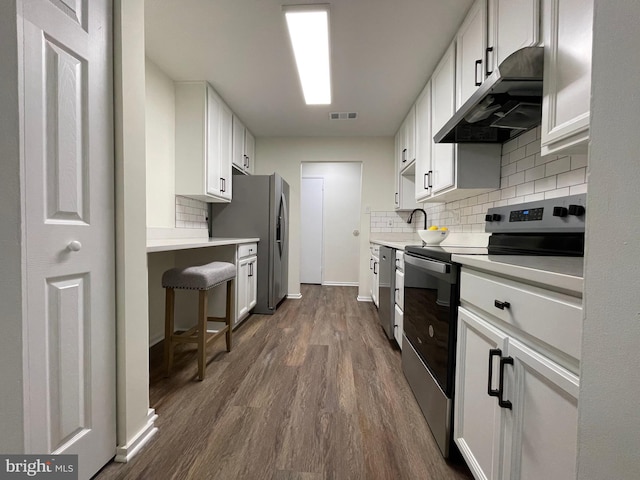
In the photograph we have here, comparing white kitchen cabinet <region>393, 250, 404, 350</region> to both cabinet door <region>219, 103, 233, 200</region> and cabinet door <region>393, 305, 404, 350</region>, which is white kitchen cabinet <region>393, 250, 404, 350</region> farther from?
cabinet door <region>219, 103, 233, 200</region>

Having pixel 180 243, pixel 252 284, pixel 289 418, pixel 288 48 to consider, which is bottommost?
pixel 289 418

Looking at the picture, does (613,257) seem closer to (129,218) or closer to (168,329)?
(129,218)

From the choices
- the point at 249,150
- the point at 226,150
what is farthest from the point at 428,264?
the point at 249,150

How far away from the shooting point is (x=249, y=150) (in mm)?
3633

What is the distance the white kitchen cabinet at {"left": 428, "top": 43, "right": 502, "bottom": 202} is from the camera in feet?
5.87

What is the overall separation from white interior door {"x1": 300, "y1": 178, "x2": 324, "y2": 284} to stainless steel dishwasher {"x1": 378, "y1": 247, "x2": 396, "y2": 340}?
238 cm

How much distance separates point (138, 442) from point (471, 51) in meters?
2.62

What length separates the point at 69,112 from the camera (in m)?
0.87

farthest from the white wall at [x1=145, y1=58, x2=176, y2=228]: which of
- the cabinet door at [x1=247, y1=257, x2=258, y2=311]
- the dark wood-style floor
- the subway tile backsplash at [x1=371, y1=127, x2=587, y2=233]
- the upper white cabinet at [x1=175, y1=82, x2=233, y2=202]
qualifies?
the subway tile backsplash at [x1=371, y1=127, x2=587, y2=233]

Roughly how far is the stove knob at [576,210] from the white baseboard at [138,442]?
1982 mm

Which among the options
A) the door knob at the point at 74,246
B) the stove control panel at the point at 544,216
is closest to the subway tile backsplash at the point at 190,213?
the door knob at the point at 74,246

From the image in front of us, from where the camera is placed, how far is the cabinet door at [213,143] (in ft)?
8.39

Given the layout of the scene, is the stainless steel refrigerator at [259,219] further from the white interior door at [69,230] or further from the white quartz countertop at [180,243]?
the white interior door at [69,230]

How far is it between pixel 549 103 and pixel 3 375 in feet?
6.65
